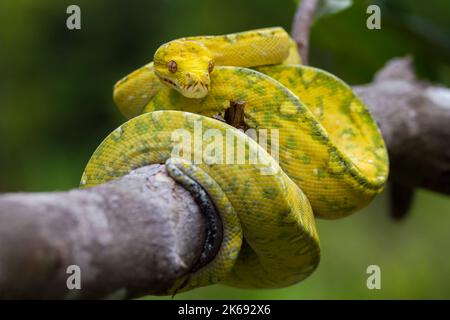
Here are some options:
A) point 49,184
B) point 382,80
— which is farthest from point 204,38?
point 49,184

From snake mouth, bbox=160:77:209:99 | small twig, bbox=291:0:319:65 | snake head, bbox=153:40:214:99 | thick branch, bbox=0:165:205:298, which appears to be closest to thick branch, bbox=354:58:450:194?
small twig, bbox=291:0:319:65

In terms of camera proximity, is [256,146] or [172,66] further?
[172,66]

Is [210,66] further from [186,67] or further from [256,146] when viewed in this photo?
[256,146]

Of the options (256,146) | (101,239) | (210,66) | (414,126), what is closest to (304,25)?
(414,126)

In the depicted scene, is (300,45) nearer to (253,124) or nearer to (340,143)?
(340,143)

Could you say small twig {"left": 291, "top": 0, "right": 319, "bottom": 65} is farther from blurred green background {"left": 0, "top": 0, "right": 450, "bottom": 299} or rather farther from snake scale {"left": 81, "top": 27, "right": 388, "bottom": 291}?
blurred green background {"left": 0, "top": 0, "right": 450, "bottom": 299}

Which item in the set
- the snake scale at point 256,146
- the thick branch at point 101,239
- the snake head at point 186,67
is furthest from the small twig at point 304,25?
the thick branch at point 101,239
